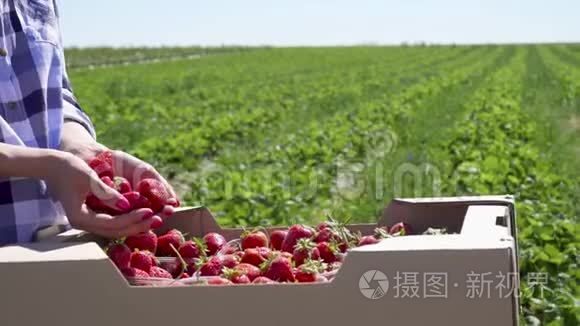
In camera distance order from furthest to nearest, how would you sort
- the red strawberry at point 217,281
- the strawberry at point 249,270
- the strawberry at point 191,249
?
the strawberry at point 191,249
the strawberry at point 249,270
the red strawberry at point 217,281

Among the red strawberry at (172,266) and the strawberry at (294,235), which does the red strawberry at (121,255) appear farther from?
the strawberry at (294,235)

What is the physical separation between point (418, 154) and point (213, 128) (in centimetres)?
341

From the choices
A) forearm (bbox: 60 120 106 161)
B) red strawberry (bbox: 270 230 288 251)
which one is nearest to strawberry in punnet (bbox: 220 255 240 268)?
red strawberry (bbox: 270 230 288 251)

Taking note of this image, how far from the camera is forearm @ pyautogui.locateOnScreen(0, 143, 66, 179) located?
70.3 inches

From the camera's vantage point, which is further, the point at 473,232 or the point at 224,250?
the point at 224,250

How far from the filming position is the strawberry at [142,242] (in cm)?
196

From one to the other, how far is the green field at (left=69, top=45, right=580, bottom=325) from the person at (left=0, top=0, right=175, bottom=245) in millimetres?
858

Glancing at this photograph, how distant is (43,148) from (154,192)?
286 mm

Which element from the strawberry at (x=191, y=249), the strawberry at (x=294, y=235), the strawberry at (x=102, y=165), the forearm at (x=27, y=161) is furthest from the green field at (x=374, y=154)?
the forearm at (x=27, y=161)

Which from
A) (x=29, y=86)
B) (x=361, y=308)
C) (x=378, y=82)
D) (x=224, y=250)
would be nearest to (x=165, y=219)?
(x=224, y=250)

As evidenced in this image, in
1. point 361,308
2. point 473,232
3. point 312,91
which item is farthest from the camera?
point 312,91

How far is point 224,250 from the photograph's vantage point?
2.01m

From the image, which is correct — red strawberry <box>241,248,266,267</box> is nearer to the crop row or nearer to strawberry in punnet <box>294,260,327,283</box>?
strawberry in punnet <box>294,260,327,283</box>

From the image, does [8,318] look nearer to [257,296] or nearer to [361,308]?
[257,296]
